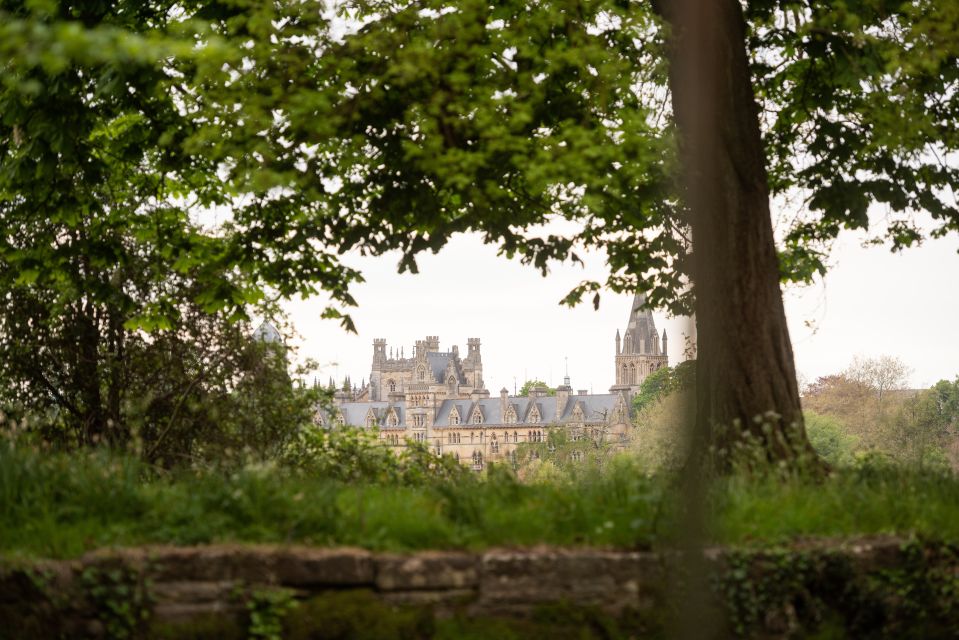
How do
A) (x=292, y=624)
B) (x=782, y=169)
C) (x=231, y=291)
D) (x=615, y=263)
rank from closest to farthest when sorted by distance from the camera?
(x=292, y=624) < (x=231, y=291) < (x=615, y=263) < (x=782, y=169)

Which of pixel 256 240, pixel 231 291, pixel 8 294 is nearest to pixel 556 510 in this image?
pixel 256 240

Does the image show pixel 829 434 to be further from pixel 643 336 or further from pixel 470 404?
pixel 643 336

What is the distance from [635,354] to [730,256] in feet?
514

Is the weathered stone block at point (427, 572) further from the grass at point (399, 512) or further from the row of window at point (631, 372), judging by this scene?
the row of window at point (631, 372)

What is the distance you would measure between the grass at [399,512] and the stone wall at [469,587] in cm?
18

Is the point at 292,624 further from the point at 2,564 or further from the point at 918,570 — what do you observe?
the point at 918,570

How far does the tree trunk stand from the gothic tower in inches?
5593

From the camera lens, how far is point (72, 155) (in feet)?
41.1

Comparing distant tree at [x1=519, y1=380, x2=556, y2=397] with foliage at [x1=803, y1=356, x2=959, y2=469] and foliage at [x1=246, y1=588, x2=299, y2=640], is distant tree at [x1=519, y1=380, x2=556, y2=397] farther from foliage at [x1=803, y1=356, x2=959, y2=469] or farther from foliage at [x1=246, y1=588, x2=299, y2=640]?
foliage at [x1=246, y1=588, x2=299, y2=640]

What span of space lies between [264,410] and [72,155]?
16.2 ft

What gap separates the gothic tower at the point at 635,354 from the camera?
15725 centimetres

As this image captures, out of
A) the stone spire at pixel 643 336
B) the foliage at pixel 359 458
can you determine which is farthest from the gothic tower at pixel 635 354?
the foliage at pixel 359 458

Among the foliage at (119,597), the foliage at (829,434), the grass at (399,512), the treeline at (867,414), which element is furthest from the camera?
the foliage at (829,434)

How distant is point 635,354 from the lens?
6526 inches
